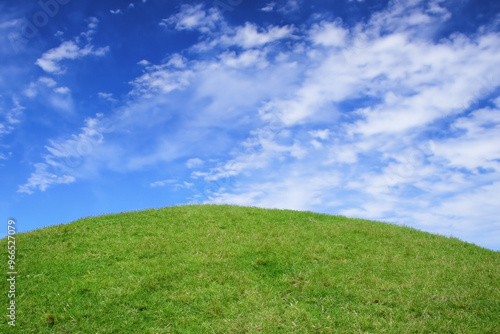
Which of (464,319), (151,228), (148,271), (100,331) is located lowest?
(100,331)

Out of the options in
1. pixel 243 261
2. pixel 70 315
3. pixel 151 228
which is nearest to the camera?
pixel 70 315

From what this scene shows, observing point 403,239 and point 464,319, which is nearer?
point 464,319

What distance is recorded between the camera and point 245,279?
47.7 ft

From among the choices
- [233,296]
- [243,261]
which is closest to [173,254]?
[243,261]

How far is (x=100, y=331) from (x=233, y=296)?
15.2 ft

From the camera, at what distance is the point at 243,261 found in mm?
16062

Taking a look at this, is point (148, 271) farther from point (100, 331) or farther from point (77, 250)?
point (77, 250)

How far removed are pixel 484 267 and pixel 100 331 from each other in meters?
16.4

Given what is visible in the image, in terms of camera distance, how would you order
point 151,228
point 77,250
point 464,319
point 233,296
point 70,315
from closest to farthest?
point 464,319 → point 70,315 → point 233,296 → point 77,250 → point 151,228

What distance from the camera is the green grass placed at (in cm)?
1197

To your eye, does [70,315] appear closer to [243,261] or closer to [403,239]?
[243,261]

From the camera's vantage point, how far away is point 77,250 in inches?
690

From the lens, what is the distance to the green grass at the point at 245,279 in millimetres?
11969

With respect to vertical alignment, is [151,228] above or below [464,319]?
above
